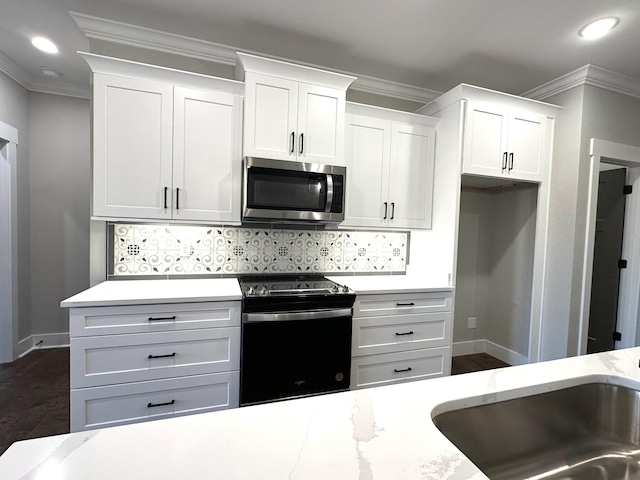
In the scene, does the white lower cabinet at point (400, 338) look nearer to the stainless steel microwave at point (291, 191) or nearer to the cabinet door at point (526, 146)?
the stainless steel microwave at point (291, 191)

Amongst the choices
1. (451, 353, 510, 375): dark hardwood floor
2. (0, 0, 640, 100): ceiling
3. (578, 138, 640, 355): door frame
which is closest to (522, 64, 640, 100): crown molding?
(0, 0, 640, 100): ceiling

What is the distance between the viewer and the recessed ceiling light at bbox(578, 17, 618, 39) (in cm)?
201

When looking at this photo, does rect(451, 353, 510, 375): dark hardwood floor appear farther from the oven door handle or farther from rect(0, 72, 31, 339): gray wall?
rect(0, 72, 31, 339): gray wall

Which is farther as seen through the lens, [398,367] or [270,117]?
[398,367]

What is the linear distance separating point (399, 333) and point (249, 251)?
134 cm

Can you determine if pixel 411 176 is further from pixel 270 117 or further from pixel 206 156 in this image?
pixel 206 156

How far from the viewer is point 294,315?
1.98m

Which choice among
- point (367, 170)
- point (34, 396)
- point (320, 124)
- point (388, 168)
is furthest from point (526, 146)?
point (34, 396)

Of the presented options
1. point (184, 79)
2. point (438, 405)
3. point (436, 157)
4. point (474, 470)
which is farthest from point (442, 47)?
point (474, 470)

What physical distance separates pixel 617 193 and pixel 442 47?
2.38m

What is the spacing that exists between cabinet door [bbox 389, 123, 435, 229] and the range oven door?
1.07 m

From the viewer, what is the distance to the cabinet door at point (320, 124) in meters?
2.27

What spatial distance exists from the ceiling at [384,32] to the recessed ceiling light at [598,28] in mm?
46

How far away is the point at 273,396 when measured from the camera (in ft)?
6.47
